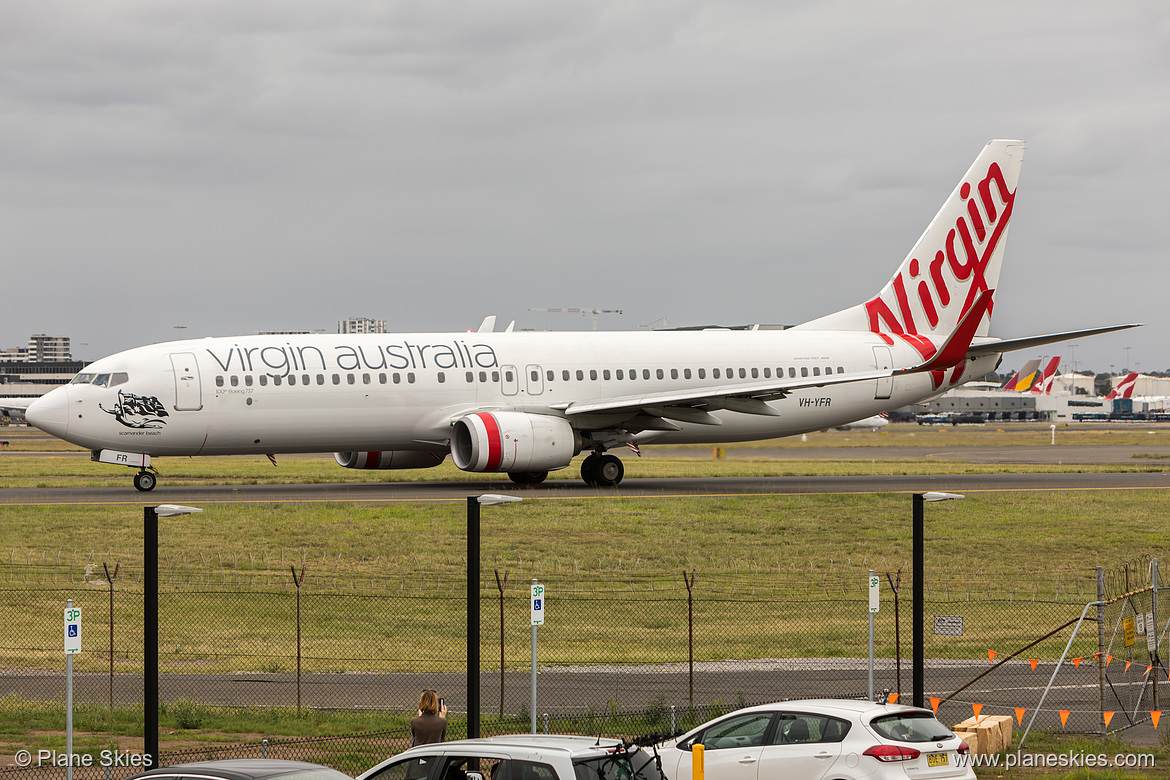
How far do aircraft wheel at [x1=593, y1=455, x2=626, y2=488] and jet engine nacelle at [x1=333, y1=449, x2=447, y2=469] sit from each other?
5260 mm

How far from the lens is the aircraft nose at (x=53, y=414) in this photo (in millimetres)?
36438

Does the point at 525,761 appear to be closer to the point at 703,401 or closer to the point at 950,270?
the point at 703,401

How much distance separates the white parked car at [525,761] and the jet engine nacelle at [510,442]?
25.8 m

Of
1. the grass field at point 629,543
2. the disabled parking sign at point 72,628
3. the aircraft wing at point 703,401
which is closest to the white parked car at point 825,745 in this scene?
the disabled parking sign at point 72,628

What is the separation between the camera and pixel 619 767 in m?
10.8

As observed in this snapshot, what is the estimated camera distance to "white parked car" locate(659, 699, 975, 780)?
1334 centimetres

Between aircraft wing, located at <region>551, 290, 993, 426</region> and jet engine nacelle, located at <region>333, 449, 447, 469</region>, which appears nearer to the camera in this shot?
aircraft wing, located at <region>551, 290, 993, 426</region>

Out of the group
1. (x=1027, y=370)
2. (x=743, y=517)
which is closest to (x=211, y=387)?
(x=743, y=517)

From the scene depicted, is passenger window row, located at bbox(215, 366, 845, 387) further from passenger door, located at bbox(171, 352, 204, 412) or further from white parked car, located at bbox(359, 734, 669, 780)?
white parked car, located at bbox(359, 734, 669, 780)

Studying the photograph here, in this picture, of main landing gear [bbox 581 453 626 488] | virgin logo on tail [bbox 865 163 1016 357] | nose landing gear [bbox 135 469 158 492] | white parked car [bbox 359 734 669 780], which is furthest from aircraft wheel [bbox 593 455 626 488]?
white parked car [bbox 359 734 669 780]

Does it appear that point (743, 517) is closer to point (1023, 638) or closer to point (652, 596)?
point (652, 596)

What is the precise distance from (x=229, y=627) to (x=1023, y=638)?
15345 mm

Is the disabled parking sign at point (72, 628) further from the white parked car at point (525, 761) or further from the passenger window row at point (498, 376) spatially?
the passenger window row at point (498, 376)

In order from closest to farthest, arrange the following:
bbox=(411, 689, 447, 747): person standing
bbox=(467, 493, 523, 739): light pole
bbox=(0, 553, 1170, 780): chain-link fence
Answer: bbox=(411, 689, 447, 747): person standing → bbox=(467, 493, 523, 739): light pole → bbox=(0, 553, 1170, 780): chain-link fence
